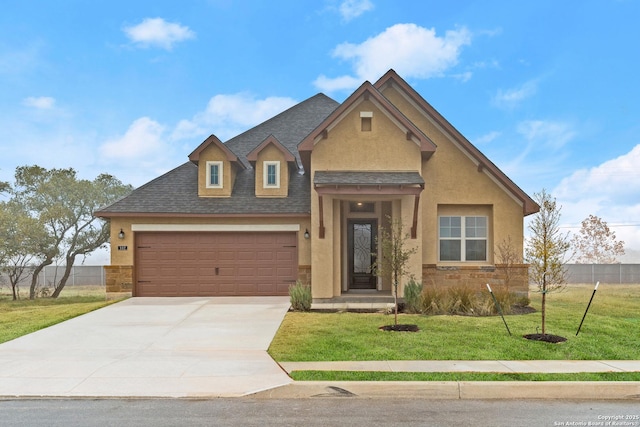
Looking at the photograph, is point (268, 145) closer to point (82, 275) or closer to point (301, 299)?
point (301, 299)

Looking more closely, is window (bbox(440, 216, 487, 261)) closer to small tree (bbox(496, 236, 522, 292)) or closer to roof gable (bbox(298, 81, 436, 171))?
small tree (bbox(496, 236, 522, 292))

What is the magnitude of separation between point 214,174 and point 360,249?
632 cm

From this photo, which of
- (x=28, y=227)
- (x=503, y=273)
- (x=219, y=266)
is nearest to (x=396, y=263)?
(x=503, y=273)

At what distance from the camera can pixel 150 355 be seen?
9.48 meters

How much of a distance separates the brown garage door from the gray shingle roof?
908 mm


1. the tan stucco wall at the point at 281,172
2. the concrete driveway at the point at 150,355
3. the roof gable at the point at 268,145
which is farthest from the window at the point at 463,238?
the concrete driveway at the point at 150,355

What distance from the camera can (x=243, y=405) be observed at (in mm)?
6535

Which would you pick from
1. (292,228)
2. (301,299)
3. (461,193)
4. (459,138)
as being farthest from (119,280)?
(459,138)

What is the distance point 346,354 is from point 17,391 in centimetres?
533

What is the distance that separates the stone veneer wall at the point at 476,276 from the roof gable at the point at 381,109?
13.9 ft

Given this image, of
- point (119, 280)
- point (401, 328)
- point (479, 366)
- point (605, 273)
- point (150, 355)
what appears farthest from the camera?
point (605, 273)

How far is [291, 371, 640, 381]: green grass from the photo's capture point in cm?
738

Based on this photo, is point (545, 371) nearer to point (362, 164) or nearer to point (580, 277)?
point (362, 164)

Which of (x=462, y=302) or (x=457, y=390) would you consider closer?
(x=457, y=390)
